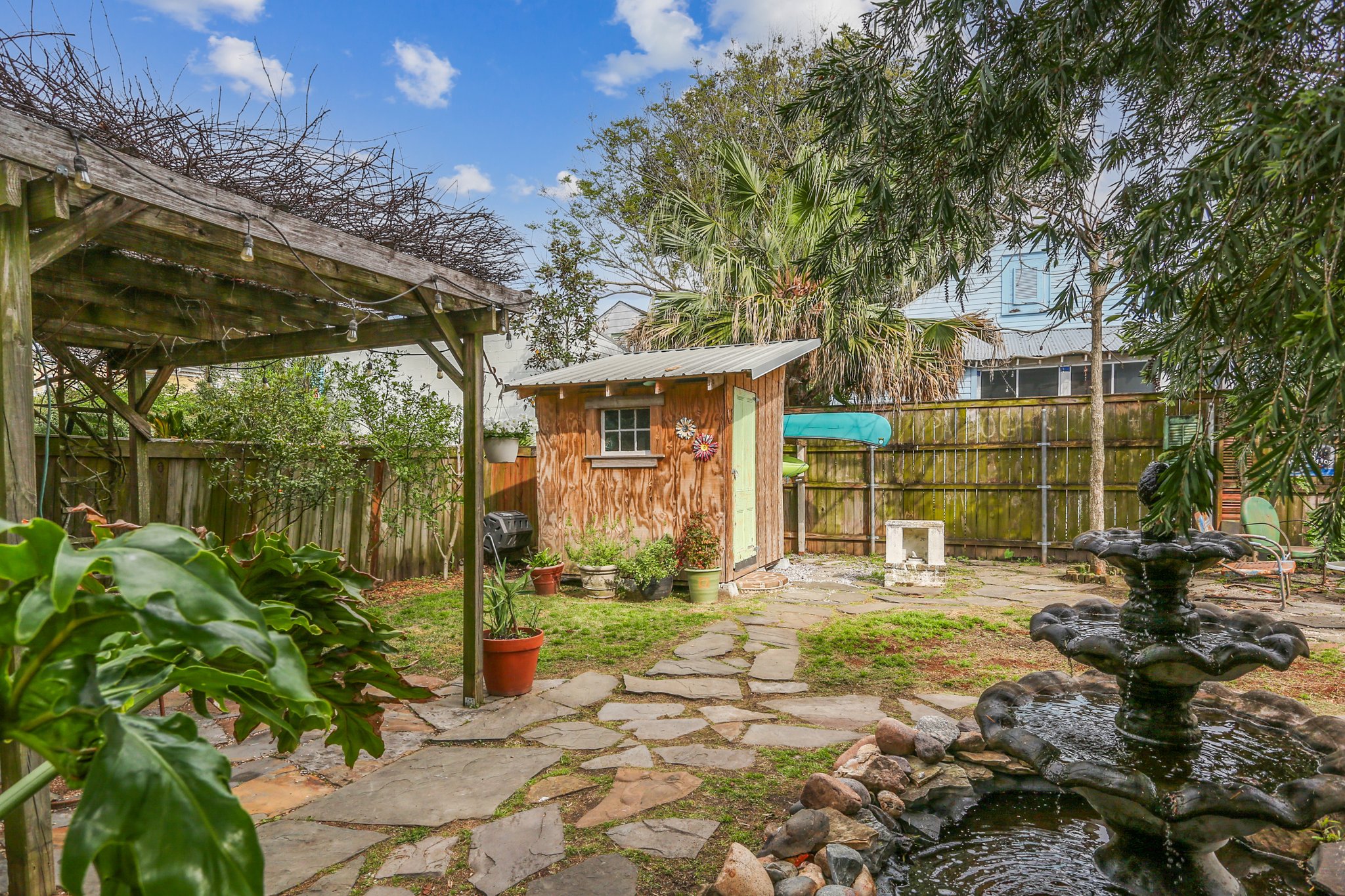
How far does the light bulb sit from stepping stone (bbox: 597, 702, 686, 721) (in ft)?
10.1

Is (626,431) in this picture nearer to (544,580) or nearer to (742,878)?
(544,580)

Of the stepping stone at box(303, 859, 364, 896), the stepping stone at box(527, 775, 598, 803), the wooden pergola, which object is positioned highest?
the wooden pergola

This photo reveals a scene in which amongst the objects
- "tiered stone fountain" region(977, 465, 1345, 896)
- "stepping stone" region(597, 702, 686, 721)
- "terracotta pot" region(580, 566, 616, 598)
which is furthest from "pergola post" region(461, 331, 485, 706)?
"terracotta pot" region(580, 566, 616, 598)

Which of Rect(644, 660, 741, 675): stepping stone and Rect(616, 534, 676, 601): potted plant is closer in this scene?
Rect(644, 660, 741, 675): stepping stone

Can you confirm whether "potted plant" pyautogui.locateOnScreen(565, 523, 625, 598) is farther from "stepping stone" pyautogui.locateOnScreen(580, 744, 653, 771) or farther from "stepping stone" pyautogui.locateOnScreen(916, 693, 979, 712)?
"stepping stone" pyautogui.locateOnScreen(580, 744, 653, 771)

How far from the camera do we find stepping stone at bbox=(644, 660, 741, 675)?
4578 mm

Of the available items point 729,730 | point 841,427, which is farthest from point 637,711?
point 841,427

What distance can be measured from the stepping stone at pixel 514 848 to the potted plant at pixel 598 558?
14.8 ft

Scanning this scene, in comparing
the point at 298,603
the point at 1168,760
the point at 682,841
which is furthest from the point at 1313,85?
the point at 682,841

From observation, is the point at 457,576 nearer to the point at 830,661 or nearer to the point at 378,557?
the point at 378,557

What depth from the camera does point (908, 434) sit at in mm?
9586

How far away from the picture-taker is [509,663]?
13.4ft

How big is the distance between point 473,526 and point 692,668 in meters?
1.69

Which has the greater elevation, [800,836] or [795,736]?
[800,836]
